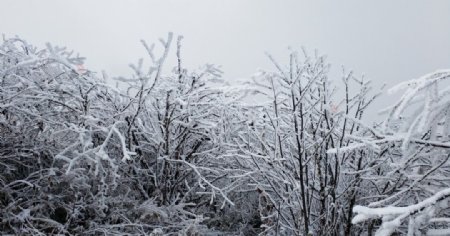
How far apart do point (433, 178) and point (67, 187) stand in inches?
112

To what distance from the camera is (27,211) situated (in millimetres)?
3252

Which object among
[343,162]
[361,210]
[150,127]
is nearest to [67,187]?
[150,127]

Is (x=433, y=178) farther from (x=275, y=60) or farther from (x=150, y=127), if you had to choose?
(x=150, y=127)

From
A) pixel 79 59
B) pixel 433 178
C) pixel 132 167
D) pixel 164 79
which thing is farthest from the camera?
pixel 164 79

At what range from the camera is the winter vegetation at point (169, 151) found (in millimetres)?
3414

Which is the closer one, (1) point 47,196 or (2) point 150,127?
(1) point 47,196

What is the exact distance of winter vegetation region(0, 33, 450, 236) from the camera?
11.2 feet

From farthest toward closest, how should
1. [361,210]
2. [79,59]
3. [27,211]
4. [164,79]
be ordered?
[164,79], [79,59], [27,211], [361,210]

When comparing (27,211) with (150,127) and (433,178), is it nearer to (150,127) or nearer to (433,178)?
(150,127)

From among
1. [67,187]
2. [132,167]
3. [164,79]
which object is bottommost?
[67,187]

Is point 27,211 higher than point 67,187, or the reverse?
point 67,187

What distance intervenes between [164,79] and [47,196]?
5.73ft

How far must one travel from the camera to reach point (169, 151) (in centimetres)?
410

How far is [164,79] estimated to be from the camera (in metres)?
4.68
